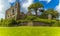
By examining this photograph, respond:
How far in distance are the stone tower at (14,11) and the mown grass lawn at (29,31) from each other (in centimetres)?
21

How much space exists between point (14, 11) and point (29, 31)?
17.1 inches

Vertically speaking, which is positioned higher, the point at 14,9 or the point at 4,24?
the point at 14,9

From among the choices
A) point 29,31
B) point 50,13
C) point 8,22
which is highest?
point 50,13

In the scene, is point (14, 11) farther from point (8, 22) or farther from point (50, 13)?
point (50, 13)

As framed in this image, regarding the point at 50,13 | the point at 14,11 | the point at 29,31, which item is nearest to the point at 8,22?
the point at 14,11

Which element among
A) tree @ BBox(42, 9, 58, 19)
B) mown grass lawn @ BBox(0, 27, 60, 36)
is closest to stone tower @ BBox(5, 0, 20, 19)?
mown grass lawn @ BBox(0, 27, 60, 36)

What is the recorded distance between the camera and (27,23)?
Answer: 162 inches

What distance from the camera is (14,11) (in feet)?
13.5

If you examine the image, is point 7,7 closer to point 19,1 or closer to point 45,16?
point 19,1

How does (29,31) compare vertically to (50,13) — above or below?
below

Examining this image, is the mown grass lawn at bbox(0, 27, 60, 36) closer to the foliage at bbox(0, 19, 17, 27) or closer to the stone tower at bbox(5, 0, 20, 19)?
the foliage at bbox(0, 19, 17, 27)

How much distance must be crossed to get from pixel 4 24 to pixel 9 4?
36cm

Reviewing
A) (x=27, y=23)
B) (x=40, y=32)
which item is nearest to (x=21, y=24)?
(x=27, y=23)

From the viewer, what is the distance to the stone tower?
4.10 m
